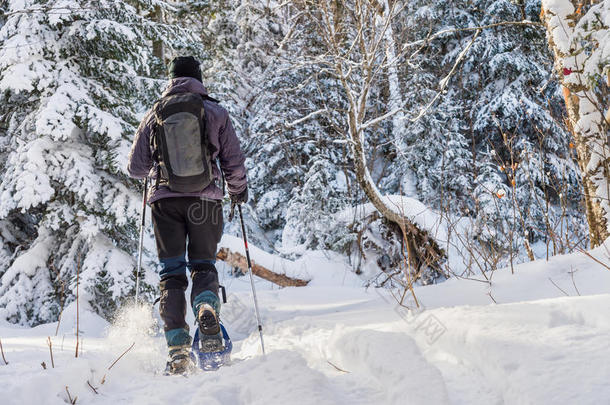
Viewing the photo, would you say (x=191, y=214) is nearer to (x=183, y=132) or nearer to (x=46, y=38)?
(x=183, y=132)

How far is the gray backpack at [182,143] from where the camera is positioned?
2723 mm

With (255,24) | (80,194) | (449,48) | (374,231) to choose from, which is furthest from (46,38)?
(449,48)

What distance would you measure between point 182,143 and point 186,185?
292mm

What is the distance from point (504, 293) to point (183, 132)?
8.63 feet

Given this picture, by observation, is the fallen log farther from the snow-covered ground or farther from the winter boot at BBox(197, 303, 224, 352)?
the winter boot at BBox(197, 303, 224, 352)

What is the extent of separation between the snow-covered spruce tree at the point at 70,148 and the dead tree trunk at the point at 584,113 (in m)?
5.61

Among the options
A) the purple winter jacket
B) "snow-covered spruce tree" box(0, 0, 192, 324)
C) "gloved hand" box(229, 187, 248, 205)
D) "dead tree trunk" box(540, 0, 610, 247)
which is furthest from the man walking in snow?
"snow-covered spruce tree" box(0, 0, 192, 324)

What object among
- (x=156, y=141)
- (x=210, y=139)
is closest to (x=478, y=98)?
(x=210, y=139)

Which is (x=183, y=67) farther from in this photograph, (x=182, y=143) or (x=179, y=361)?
(x=179, y=361)

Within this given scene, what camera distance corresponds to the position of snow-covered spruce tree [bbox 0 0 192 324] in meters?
5.72

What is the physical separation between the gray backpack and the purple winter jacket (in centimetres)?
7

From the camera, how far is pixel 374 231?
8.00m

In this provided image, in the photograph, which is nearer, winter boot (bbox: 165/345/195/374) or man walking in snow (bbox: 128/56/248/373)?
winter boot (bbox: 165/345/195/374)
